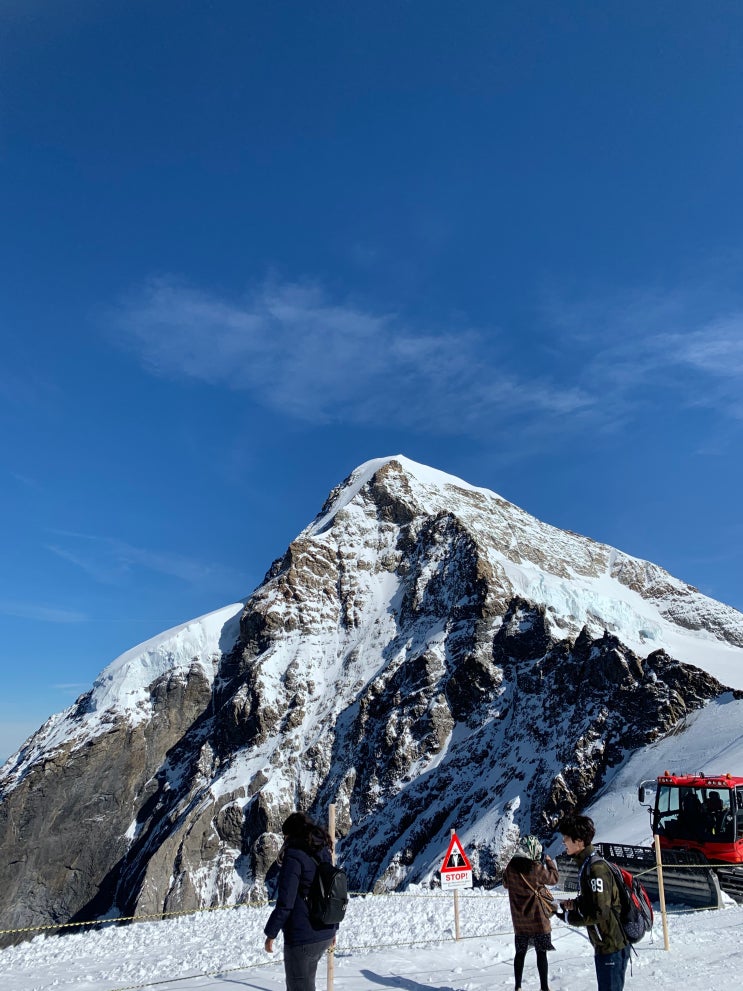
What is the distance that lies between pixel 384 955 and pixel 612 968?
6632mm

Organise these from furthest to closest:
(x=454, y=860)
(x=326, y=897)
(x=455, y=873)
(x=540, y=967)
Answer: (x=454, y=860), (x=455, y=873), (x=540, y=967), (x=326, y=897)

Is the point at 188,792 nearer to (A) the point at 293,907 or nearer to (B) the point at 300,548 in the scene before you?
(B) the point at 300,548

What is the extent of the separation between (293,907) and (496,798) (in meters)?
56.2

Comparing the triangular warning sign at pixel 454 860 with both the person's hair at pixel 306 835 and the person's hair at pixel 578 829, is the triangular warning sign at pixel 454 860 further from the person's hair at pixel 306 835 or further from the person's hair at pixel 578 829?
the person's hair at pixel 306 835

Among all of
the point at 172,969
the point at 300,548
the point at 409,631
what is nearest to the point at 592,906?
the point at 172,969

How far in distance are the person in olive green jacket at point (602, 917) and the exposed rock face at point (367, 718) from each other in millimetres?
44927

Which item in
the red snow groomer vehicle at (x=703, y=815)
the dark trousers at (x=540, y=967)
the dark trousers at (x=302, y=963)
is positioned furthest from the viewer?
the red snow groomer vehicle at (x=703, y=815)

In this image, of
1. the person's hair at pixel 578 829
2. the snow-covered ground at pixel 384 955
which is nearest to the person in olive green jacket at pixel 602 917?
the person's hair at pixel 578 829

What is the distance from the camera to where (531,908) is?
8703 millimetres

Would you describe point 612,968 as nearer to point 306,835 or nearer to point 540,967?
point 540,967

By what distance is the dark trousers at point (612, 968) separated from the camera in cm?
674

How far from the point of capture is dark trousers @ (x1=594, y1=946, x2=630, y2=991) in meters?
6.74

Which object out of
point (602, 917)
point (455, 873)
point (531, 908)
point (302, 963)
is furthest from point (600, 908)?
point (455, 873)

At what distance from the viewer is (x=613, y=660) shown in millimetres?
57969
